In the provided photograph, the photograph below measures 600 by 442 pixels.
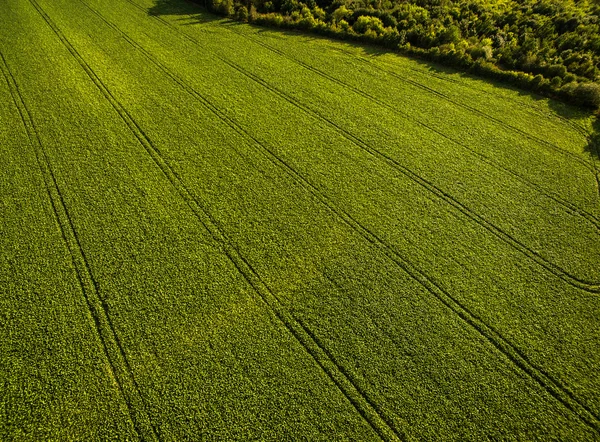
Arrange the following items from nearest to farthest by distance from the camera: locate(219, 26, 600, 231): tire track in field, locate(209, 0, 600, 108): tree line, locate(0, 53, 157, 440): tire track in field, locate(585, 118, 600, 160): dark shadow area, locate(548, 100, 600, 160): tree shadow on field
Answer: locate(0, 53, 157, 440): tire track in field, locate(219, 26, 600, 231): tire track in field, locate(585, 118, 600, 160): dark shadow area, locate(548, 100, 600, 160): tree shadow on field, locate(209, 0, 600, 108): tree line

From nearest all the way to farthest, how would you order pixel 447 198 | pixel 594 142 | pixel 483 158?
1. pixel 447 198
2. pixel 483 158
3. pixel 594 142

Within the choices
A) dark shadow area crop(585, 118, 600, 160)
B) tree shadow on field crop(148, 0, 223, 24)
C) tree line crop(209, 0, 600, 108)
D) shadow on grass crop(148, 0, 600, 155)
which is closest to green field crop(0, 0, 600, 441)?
dark shadow area crop(585, 118, 600, 160)

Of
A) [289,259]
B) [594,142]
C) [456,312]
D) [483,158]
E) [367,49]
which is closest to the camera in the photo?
[456,312]

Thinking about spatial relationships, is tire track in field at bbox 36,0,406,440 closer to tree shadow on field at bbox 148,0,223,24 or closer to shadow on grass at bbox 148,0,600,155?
shadow on grass at bbox 148,0,600,155

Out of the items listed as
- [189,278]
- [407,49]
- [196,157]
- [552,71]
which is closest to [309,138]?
[196,157]

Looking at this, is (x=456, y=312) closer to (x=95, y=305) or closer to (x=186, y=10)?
(x=95, y=305)

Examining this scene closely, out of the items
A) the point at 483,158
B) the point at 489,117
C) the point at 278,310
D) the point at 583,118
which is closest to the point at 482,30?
the point at 583,118

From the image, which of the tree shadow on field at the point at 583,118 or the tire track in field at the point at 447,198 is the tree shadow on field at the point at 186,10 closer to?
the tire track in field at the point at 447,198
